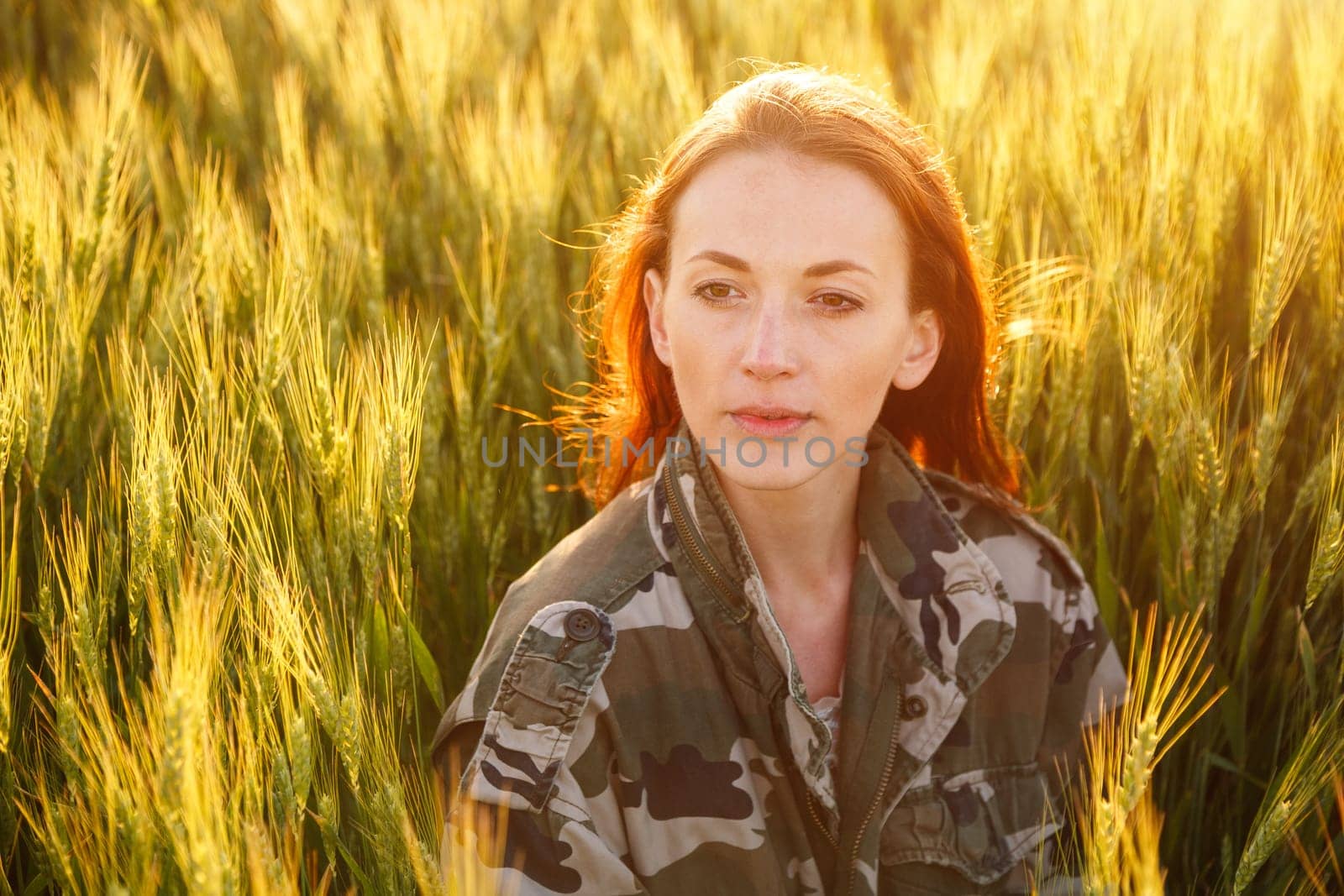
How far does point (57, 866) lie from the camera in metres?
1.25

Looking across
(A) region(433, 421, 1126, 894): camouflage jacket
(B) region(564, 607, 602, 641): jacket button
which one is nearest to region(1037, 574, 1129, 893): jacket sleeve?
(A) region(433, 421, 1126, 894): camouflage jacket

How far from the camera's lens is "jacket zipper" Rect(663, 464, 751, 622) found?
157 centimetres

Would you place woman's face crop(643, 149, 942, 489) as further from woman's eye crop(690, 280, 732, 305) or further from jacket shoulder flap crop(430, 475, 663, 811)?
jacket shoulder flap crop(430, 475, 663, 811)

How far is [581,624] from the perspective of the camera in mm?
1456

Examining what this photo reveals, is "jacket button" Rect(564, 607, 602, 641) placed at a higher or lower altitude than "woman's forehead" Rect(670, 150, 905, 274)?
lower

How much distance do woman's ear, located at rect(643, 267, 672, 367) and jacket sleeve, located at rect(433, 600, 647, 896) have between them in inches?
16.7

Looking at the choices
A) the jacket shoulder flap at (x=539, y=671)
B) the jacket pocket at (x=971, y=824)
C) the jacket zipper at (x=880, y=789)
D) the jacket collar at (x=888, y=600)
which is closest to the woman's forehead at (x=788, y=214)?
the jacket collar at (x=888, y=600)

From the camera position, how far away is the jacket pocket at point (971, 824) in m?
1.61

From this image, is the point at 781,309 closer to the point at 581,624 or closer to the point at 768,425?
the point at 768,425

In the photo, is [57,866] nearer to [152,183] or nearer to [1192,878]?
[1192,878]

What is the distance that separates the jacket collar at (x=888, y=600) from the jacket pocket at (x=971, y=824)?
0.31 feet

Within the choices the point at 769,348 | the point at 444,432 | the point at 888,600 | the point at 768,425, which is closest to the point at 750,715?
the point at 888,600

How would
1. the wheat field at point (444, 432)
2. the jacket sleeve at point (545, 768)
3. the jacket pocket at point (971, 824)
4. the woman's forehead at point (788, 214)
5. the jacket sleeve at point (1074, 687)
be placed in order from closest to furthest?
1. the wheat field at point (444, 432)
2. the jacket sleeve at point (545, 768)
3. the woman's forehead at point (788, 214)
4. the jacket pocket at point (971, 824)
5. the jacket sleeve at point (1074, 687)

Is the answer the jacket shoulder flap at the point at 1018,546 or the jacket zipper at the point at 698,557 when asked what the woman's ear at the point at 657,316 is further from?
the jacket shoulder flap at the point at 1018,546
